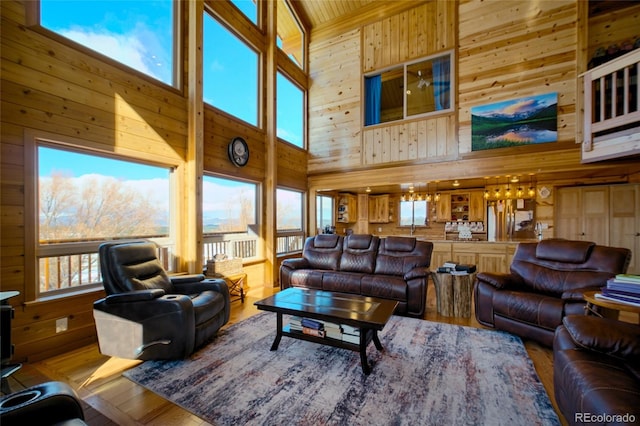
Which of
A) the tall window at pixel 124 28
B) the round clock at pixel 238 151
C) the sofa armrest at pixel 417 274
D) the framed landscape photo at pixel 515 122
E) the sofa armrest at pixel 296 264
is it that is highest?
the tall window at pixel 124 28

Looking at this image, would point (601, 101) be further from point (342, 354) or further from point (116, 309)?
point (116, 309)

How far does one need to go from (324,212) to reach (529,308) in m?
5.49

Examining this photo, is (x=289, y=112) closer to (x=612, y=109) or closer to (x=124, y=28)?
(x=124, y=28)

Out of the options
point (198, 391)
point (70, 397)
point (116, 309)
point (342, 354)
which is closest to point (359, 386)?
point (342, 354)

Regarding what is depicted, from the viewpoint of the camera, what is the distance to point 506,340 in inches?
107

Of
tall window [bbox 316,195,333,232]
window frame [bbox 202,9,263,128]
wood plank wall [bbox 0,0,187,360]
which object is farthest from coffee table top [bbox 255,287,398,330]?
tall window [bbox 316,195,333,232]

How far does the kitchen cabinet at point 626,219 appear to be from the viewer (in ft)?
17.0

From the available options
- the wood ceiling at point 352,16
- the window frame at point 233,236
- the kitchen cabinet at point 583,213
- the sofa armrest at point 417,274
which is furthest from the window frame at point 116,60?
the kitchen cabinet at point 583,213

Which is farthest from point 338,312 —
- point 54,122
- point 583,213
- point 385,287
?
point 583,213

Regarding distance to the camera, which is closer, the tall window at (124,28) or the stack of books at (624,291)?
the stack of books at (624,291)

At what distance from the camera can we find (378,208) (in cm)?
812

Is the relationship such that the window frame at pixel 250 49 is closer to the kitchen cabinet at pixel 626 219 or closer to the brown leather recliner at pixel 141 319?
the brown leather recliner at pixel 141 319

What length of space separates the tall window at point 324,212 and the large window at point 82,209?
4.42 metres

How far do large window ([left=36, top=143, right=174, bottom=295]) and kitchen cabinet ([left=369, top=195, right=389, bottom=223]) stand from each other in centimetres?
595
